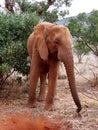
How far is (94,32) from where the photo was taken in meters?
13.0

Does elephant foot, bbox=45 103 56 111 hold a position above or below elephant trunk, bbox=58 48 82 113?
below

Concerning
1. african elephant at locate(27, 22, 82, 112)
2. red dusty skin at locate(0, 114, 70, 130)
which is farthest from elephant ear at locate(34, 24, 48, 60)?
red dusty skin at locate(0, 114, 70, 130)

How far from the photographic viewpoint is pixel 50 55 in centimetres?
882

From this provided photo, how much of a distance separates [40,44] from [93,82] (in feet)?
14.1

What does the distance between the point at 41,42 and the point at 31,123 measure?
1.95m

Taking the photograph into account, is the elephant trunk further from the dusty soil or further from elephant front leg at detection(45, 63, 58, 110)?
elephant front leg at detection(45, 63, 58, 110)

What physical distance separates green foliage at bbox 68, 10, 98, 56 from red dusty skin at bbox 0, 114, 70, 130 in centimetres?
535

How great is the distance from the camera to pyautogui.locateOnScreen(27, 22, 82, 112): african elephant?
802cm

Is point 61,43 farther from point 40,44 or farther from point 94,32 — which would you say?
point 94,32

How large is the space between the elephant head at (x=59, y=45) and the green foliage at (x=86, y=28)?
396 centimetres

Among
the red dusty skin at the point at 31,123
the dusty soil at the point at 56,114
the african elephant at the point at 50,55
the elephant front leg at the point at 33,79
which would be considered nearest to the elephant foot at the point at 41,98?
the dusty soil at the point at 56,114

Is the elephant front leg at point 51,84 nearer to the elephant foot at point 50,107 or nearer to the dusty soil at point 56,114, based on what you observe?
the elephant foot at point 50,107

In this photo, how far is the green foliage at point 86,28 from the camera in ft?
42.6

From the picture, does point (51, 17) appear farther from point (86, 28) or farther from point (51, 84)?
point (51, 84)
